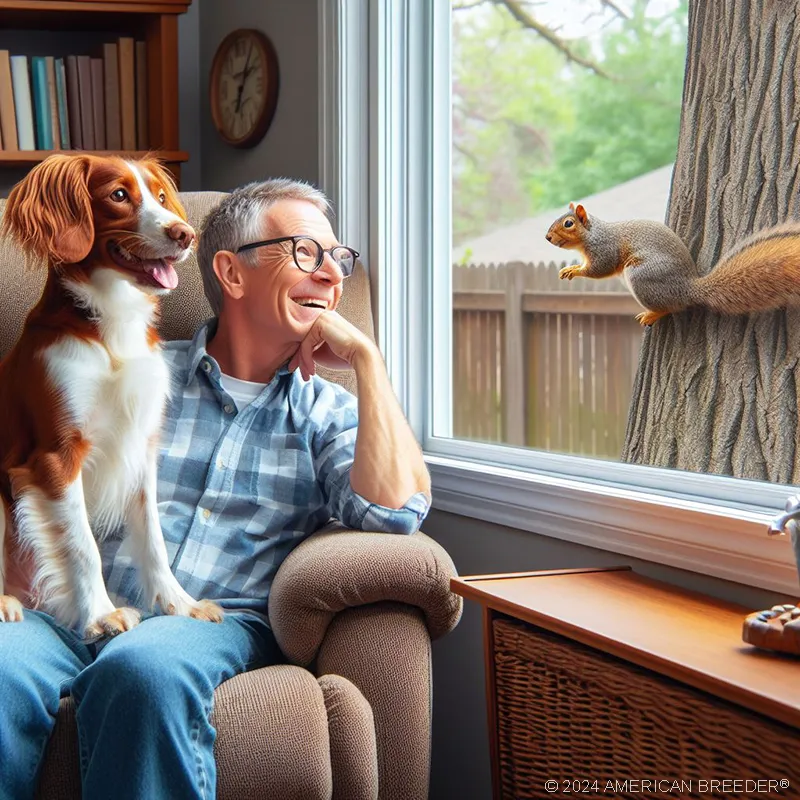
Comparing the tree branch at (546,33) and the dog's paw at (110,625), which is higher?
the tree branch at (546,33)

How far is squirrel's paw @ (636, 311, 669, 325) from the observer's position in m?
1.78

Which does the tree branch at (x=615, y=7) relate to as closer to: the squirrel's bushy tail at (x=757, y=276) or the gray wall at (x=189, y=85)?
the squirrel's bushy tail at (x=757, y=276)

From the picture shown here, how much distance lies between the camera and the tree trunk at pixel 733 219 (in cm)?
157

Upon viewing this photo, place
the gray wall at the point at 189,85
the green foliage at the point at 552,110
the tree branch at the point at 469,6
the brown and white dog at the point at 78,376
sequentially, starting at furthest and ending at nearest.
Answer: the gray wall at the point at 189,85, the tree branch at the point at 469,6, the green foliage at the point at 552,110, the brown and white dog at the point at 78,376

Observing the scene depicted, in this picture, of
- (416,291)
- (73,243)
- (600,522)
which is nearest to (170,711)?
(73,243)

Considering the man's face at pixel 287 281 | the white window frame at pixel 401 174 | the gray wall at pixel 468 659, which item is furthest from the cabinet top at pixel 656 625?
the white window frame at pixel 401 174

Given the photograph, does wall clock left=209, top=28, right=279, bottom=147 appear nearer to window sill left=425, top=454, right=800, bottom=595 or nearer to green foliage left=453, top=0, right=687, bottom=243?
green foliage left=453, top=0, right=687, bottom=243

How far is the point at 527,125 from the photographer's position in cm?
221

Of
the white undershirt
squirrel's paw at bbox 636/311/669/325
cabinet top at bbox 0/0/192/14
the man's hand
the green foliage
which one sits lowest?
the white undershirt

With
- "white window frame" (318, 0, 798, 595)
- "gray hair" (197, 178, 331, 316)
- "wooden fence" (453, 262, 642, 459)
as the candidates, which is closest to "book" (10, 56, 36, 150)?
"white window frame" (318, 0, 798, 595)

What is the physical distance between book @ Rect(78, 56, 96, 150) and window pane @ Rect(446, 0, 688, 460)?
3.41ft

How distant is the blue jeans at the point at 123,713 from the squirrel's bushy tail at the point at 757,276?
0.93 meters

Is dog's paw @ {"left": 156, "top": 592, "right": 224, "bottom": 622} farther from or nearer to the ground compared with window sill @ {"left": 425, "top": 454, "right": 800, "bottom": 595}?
nearer to the ground

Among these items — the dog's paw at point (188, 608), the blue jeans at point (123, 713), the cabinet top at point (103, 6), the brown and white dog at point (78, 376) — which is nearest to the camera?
the blue jeans at point (123, 713)
